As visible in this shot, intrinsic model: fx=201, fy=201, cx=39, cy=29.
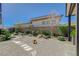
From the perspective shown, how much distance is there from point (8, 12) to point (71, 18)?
1.32m

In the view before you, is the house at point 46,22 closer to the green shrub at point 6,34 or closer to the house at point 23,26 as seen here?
the house at point 23,26

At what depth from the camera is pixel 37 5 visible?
4156mm

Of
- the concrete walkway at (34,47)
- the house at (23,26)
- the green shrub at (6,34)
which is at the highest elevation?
the house at (23,26)

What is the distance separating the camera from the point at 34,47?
4242mm

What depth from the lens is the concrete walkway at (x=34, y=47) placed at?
4.17 metres

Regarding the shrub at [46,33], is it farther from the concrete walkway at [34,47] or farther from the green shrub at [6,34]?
the green shrub at [6,34]

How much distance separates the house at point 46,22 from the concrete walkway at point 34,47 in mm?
247

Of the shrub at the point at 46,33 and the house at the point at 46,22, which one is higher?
the house at the point at 46,22

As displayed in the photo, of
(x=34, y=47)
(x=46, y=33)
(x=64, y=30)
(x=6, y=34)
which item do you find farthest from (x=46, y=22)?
(x=6, y=34)

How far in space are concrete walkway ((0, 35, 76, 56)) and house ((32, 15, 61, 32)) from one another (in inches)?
9.7

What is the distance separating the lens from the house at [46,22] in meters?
4.22

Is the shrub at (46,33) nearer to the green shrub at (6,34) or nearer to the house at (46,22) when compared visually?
the house at (46,22)

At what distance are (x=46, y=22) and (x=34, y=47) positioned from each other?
59 cm

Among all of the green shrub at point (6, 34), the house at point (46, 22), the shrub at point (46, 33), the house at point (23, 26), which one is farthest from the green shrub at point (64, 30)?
the green shrub at point (6, 34)
